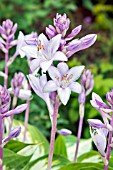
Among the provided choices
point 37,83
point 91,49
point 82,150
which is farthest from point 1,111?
point 91,49

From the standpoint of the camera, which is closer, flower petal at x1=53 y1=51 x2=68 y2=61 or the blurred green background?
flower petal at x1=53 y1=51 x2=68 y2=61

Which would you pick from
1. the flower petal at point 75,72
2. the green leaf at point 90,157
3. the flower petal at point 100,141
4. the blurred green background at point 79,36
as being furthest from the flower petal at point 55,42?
the blurred green background at point 79,36

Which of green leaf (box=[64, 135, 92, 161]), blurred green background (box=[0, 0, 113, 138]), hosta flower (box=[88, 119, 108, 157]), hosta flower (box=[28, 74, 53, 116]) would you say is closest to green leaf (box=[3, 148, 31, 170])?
hosta flower (box=[28, 74, 53, 116])

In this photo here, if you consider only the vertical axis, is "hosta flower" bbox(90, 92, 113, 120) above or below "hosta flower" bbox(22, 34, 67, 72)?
below

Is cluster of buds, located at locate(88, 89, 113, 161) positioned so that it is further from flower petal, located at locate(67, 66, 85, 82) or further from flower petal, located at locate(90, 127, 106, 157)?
flower petal, located at locate(67, 66, 85, 82)

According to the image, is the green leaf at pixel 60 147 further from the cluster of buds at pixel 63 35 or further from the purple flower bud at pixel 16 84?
the cluster of buds at pixel 63 35

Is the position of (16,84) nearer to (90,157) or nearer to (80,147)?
(90,157)
